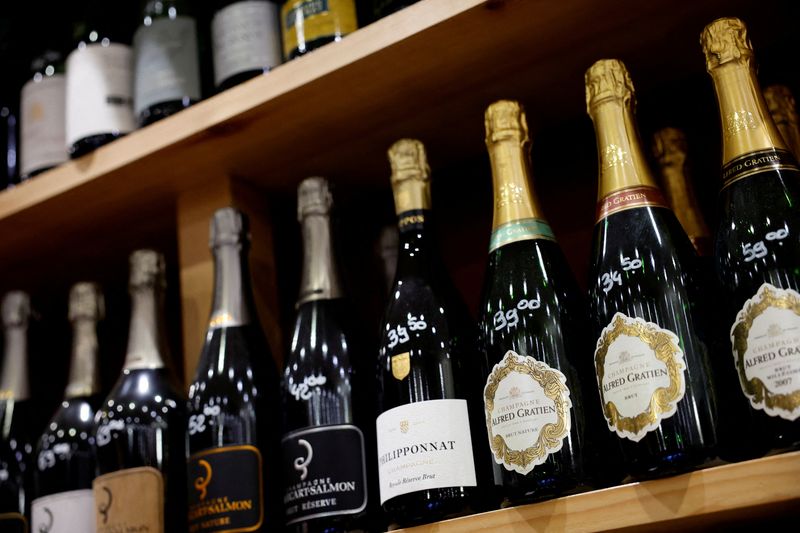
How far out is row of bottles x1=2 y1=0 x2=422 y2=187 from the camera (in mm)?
963

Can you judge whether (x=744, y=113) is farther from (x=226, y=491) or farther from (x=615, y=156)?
(x=226, y=491)

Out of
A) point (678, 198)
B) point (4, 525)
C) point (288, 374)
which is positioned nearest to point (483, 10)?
point (678, 198)

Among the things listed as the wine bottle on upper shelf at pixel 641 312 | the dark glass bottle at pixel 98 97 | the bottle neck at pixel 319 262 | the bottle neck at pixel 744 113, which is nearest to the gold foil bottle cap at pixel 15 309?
the dark glass bottle at pixel 98 97

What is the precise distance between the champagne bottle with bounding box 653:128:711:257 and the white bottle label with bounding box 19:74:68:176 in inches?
28.0

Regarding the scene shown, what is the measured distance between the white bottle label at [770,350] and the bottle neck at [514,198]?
0.21 metres

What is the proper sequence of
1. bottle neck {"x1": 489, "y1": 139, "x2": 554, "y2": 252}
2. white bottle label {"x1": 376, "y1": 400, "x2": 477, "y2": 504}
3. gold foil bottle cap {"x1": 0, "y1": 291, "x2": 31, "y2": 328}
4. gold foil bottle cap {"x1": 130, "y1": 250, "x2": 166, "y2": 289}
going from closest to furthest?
1. white bottle label {"x1": 376, "y1": 400, "x2": 477, "y2": 504}
2. bottle neck {"x1": 489, "y1": 139, "x2": 554, "y2": 252}
3. gold foil bottle cap {"x1": 130, "y1": 250, "x2": 166, "y2": 289}
4. gold foil bottle cap {"x1": 0, "y1": 291, "x2": 31, "y2": 328}

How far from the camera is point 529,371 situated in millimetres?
706

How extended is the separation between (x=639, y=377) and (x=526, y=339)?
11 centimetres

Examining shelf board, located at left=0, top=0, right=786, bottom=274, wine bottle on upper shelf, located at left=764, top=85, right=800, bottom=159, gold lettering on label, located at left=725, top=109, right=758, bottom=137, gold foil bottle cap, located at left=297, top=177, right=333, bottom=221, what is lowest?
gold lettering on label, located at left=725, top=109, right=758, bottom=137

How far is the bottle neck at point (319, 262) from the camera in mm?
943

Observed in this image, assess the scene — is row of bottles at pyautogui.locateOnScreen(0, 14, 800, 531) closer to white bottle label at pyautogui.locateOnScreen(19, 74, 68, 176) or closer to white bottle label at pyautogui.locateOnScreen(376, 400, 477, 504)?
white bottle label at pyautogui.locateOnScreen(376, 400, 477, 504)

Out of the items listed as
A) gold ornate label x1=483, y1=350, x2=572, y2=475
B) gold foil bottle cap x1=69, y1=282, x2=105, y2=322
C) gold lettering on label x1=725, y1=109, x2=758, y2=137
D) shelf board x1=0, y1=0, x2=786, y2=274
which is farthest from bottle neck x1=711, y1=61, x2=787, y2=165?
gold foil bottle cap x1=69, y1=282, x2=105, y2=322

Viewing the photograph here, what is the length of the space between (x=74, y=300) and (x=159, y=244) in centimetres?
15

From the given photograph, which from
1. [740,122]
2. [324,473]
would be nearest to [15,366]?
[324,473]
